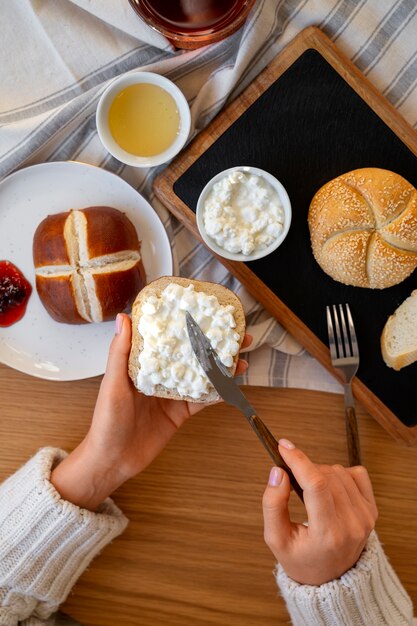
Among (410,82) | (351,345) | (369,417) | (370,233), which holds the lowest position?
(369,417)

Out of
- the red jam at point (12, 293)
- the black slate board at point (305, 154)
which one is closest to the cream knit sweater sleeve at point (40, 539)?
A: the red jam at point (12, 293)

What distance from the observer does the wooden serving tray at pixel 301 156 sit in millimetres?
1890

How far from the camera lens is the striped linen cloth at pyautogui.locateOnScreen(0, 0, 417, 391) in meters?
1.85

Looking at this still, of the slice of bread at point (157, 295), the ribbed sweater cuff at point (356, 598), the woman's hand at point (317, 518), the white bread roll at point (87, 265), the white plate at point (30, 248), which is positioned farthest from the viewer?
the white plate at point (30, 248)

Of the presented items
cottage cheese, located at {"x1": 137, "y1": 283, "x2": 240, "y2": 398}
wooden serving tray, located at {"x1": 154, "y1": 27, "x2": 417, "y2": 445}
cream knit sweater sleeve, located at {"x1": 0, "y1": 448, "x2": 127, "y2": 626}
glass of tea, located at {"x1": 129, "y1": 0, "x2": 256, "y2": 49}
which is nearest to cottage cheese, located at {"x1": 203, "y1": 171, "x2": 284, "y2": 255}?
wooden serving tray, located at {"x1": 154, "y1": 27, "x2": 417, "y2": 445}

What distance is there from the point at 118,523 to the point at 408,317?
3.37 feet

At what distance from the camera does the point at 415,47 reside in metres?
1.87

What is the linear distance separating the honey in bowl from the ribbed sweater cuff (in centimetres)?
123

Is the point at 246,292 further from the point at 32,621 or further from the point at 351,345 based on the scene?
the point at 32,621

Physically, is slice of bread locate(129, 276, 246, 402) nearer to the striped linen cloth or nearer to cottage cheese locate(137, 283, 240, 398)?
cottage cheese locate(137, 283, 240, 398)

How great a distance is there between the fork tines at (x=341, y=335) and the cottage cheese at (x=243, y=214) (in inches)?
12.3

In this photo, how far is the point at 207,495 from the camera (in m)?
1.98

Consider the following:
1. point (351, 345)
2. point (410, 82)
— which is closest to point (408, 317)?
point (351, 345)

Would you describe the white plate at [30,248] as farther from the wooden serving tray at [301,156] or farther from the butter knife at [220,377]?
the butter knife at [220,377]
